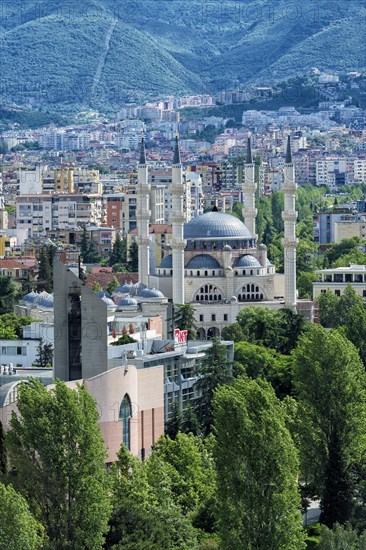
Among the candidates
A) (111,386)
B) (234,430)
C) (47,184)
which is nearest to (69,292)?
(111,386)

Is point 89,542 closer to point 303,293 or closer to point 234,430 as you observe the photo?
point 234,430

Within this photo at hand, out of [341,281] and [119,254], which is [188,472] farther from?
[119,254]

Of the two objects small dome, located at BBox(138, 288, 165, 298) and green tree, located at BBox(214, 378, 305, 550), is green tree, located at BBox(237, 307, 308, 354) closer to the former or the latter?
small dome, located at BBox(138, 288, 165, 298)

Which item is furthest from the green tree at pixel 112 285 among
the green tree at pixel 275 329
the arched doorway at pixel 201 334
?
the green tree at pixel 275 329

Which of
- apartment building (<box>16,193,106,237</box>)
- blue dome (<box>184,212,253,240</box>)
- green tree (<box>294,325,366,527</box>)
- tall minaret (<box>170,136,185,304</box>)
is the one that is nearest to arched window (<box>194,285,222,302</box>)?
tall minaret (<box>170,136,185,304</box>)

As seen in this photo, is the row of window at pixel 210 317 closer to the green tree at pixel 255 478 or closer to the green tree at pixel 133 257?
the green tree at pixel 133 257

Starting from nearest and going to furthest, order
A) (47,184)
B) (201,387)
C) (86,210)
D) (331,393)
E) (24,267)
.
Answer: (331,393) → (201,387) → (24,267) → (86,210) → (47,184)
